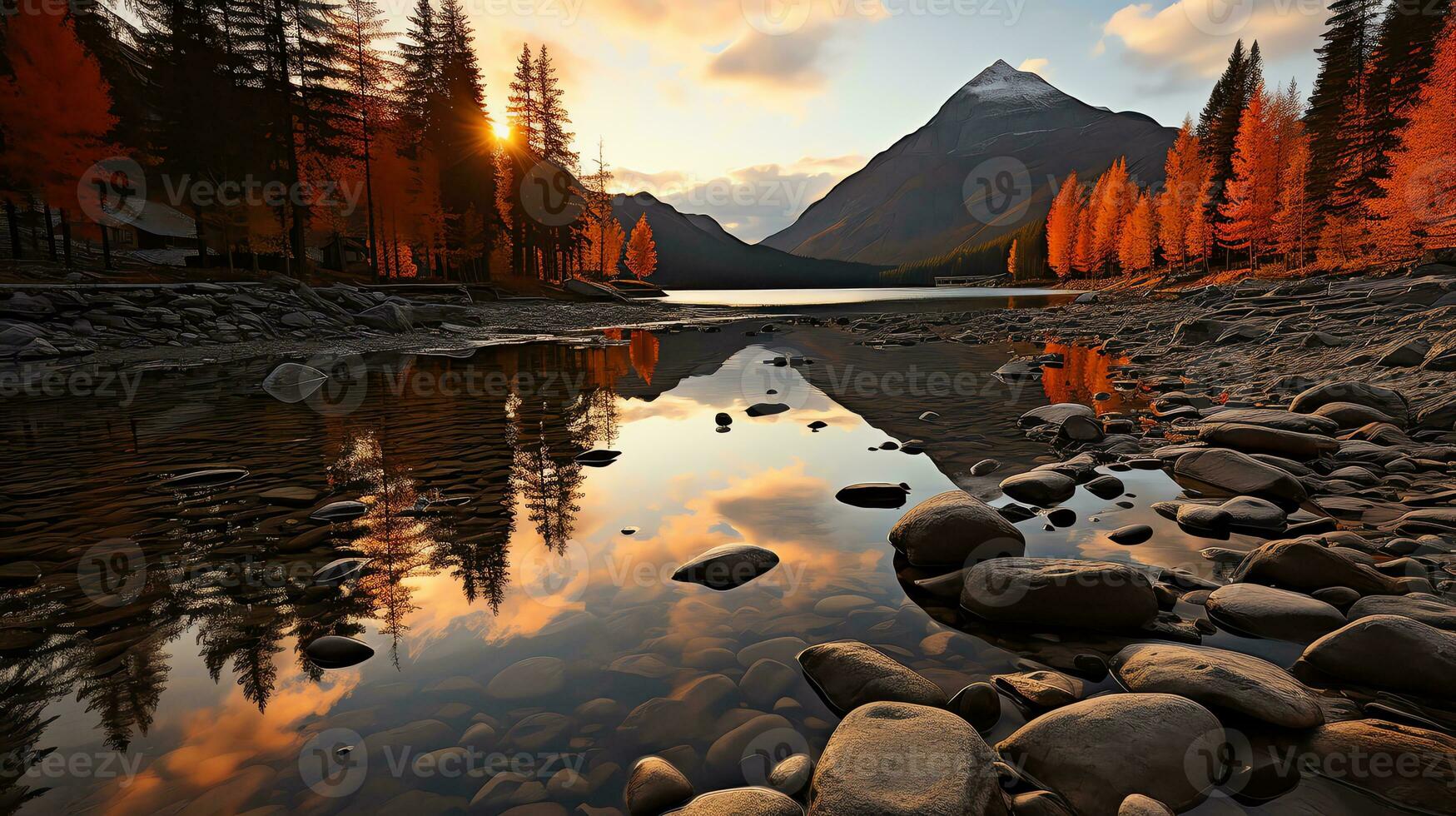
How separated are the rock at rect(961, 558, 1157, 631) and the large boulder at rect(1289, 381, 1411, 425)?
7.24m

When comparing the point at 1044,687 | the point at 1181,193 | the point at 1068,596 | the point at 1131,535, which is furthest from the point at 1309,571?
the point at 1181,193

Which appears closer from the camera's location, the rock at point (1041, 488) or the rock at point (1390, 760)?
the rock at point (1390, 760)

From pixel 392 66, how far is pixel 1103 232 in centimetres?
7300

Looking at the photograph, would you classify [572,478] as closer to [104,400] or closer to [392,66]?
[104,400]

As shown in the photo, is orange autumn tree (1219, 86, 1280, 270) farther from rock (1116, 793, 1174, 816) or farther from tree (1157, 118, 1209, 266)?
rock (1116, 793, 1174, 816)

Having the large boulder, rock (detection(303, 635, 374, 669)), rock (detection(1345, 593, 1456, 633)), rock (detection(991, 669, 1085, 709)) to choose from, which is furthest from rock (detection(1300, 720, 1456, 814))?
the large boulder

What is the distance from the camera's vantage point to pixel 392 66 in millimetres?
38219

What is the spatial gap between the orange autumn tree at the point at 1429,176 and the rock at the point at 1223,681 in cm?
3619

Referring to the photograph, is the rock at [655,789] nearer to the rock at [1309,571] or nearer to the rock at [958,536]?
the rock at [958,536]

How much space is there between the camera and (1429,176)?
2564 cm

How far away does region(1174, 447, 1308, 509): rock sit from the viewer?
5488 mm

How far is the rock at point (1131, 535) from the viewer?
479 cm

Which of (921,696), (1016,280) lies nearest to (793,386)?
(921,696)

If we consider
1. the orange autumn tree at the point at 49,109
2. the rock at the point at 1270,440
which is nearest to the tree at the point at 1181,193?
the rock at the point at 1270,440
